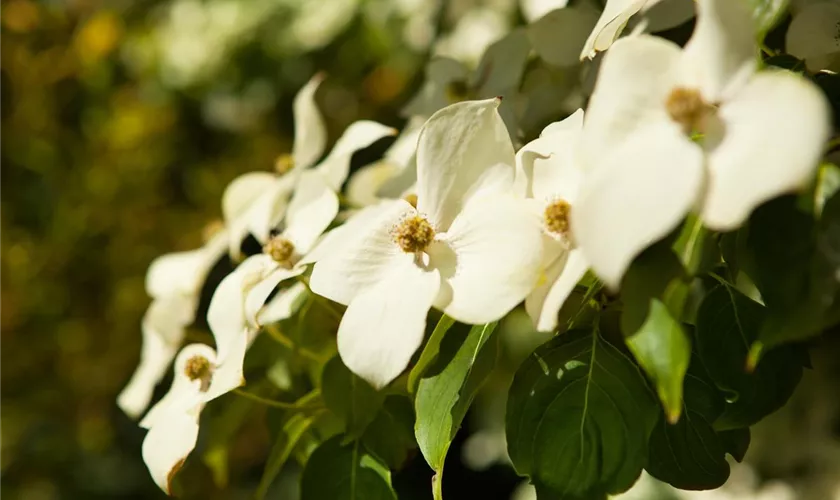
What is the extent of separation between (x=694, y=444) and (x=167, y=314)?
37cm

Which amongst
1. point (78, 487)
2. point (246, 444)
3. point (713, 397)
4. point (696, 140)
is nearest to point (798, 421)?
point (713, 397)

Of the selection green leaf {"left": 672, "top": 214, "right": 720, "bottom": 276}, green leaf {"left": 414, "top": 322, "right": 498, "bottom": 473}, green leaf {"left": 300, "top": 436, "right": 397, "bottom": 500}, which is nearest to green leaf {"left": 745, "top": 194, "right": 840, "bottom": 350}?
green leaf {"left": 672, "top": 214, "right": 720, "bottom": 276}

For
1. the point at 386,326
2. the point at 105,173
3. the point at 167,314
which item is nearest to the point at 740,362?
the point at 386,326

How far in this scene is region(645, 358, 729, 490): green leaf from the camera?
398mm

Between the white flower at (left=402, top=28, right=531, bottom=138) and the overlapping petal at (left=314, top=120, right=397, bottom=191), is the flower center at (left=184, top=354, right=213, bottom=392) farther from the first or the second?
the white flower at (left=402, top=28, right=531, bottom=138)

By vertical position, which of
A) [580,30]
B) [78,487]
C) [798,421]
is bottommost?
[78,487]

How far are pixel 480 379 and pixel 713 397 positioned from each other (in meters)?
0.12

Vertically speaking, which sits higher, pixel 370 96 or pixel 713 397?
pixel 713 397

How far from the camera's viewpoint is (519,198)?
39 centimetres

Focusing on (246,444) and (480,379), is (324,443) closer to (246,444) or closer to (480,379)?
(480,379)

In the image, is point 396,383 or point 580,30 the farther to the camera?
point 580,30

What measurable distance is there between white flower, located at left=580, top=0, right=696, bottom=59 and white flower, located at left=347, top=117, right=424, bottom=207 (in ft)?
0.47

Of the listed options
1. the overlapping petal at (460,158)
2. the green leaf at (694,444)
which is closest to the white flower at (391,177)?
the overlapping petal at (460,158)

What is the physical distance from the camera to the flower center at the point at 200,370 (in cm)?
48
